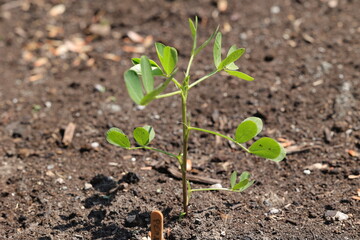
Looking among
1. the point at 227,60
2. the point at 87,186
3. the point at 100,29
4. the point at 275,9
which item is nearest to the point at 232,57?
the point at 227,60

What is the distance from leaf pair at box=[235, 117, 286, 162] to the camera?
1.81 metres

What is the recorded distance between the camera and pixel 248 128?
1.85 m

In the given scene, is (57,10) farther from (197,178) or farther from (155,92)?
(155,92)

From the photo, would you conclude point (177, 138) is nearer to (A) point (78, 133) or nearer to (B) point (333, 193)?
(A) point (78, 133)

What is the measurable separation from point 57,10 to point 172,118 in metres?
2.18

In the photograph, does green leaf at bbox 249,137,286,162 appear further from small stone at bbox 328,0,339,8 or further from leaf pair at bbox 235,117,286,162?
small stone at bbox 328,0,339,8

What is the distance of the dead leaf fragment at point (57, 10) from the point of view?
178 inches

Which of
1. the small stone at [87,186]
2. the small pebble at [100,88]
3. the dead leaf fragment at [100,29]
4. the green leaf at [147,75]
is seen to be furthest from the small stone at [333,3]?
the green leaf at [147,75]

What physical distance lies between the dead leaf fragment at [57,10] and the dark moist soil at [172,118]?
31 millimetres

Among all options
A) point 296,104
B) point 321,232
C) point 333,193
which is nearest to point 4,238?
point 321,232

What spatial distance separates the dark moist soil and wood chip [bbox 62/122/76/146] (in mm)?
31

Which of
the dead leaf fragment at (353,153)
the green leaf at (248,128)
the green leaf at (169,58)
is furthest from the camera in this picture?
the dead leaf fragment at (353,153)

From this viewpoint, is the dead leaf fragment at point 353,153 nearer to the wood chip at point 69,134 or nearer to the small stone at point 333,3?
the wood chip at point 69,134

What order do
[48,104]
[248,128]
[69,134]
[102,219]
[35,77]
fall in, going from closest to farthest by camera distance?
1. [248,128]
2. [102,219]
3. [69,134]
4. [48,104]
5. [35,77]
